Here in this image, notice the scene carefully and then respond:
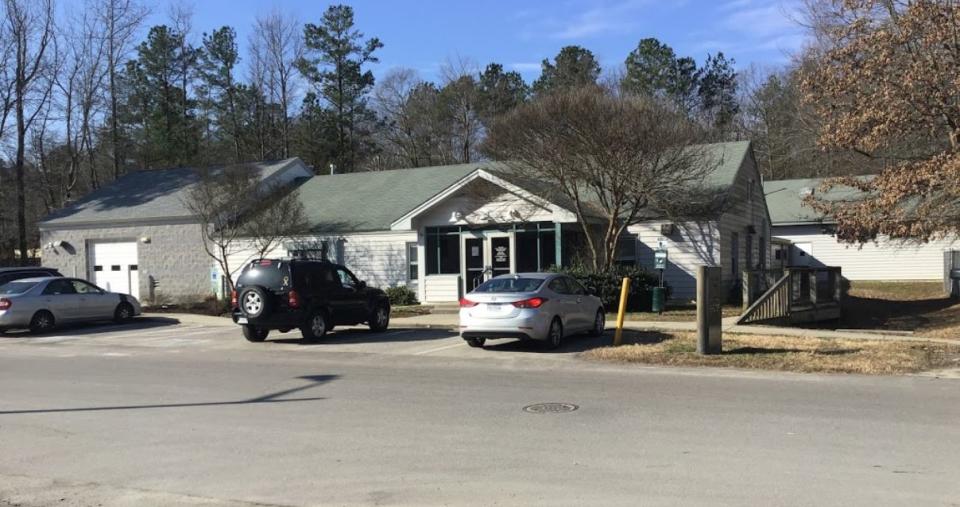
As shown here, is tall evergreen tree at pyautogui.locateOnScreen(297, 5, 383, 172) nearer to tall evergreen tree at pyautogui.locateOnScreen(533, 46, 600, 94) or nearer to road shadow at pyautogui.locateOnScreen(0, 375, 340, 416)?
tall evergreen tree at pyautogui.locateOnScreen(533, 46, 600, 94)

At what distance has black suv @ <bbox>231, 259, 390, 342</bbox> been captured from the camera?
16297 mm

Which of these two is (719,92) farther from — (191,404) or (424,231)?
(191,404)

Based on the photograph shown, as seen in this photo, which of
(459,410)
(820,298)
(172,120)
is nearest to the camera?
(459,410)

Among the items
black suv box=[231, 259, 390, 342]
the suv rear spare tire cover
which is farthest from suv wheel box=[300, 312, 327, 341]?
the suv rear spare tire cover

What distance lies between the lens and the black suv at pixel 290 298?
53.5ft

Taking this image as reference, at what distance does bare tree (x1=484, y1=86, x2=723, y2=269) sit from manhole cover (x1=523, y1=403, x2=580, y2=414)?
13.0 m

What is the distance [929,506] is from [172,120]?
51380 millimetres

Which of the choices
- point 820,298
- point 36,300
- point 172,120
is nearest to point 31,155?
point 172,120

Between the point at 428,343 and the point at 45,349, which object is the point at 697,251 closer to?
the point at 428,343

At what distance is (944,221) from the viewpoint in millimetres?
17875

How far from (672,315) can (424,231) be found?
922cm

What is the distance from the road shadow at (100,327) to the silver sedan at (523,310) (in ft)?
36.4

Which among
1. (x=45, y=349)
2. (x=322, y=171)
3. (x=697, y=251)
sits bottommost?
(x=45, y=349)

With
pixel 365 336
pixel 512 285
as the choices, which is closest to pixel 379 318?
pixel 365 336
